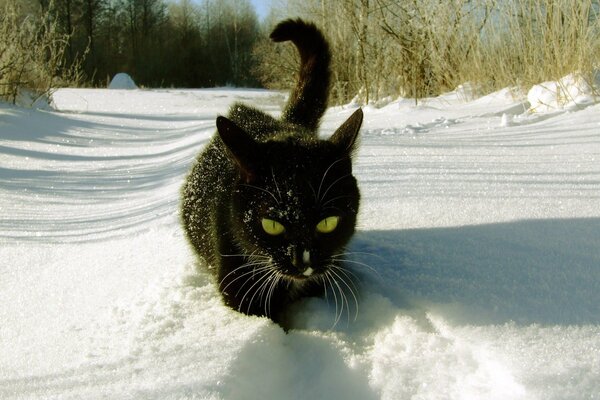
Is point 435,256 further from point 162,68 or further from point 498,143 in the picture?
point 162,68

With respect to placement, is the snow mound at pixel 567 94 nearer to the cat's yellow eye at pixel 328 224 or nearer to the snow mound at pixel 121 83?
the cat's yellow eye at pixel 328 224

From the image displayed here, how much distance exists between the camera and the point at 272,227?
129cm

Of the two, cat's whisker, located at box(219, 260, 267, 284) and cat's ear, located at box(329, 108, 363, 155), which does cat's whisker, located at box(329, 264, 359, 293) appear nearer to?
cat's whisker, located at box(219, 260, 267, 284)

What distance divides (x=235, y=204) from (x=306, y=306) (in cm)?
36

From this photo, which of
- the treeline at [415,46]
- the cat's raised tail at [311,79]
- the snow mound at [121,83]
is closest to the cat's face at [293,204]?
the cat's raised tail at [311,79]

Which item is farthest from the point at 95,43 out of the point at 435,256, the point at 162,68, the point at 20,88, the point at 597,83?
the point at 435,256

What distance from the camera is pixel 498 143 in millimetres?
A: 2887

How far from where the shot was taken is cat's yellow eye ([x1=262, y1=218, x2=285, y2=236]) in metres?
1.28

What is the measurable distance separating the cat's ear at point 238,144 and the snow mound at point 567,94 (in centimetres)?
317

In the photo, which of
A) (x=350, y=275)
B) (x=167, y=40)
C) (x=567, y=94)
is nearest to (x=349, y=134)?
(x=350, y=275)

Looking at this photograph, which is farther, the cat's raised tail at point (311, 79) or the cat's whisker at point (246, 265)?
the cat's raised tail at point (311, 79)

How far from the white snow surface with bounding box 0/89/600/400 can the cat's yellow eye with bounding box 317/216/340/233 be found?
0.69 ft

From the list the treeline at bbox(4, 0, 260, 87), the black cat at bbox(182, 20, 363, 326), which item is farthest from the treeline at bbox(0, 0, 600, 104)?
the treeline at bbox(4, 0, 260, 87)

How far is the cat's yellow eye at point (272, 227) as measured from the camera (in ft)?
4.20
